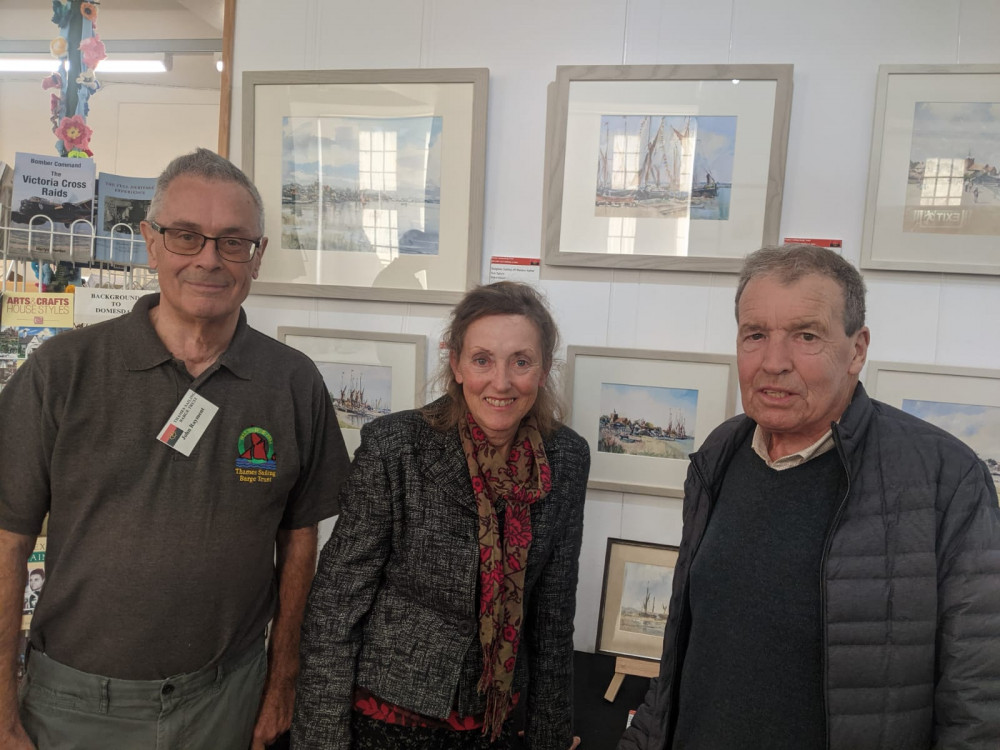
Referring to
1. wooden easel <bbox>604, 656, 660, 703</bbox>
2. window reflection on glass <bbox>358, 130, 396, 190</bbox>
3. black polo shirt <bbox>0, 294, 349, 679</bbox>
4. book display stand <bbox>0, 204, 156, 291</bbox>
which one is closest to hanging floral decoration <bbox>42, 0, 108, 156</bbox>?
book display stand <bbox>0, 204, 156, 291</bbox>

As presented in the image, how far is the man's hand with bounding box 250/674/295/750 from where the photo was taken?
5.03 ft

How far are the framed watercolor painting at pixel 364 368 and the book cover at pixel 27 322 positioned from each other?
2.29 ft

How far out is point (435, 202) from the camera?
6.76ft

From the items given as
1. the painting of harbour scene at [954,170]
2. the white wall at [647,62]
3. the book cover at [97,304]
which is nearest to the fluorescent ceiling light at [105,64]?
the white wall at [647,62]

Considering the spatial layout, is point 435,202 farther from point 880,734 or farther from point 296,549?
point 880,734

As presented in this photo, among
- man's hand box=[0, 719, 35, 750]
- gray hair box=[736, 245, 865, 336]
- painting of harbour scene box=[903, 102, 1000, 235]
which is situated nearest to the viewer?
gray hair box=[736, 245, 865, 336]

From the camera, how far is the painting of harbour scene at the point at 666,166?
6.24 feet

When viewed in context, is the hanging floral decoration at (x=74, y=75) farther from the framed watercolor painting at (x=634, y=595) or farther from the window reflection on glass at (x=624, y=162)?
the framed watercolor painting at (x=634, y=595)

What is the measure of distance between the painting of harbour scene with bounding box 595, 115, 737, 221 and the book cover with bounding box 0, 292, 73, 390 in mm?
1746

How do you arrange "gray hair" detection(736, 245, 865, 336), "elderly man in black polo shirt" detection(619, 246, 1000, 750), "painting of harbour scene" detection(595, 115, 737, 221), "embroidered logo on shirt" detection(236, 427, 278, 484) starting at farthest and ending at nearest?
"painting of harbour scene" detection(595, 115, 737, 221), "embroidered logo on shirt" detection(236, 427, 278, 484), "gray hair" detection(736, 245, 865, 336), "elderly man in black polo shirt" detection(619, 246, 1000, 750)

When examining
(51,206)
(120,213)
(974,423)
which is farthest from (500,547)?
(51,206)

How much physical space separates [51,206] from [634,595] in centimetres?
222

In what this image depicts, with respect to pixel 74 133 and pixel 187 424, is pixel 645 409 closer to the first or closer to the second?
pixel 187 424

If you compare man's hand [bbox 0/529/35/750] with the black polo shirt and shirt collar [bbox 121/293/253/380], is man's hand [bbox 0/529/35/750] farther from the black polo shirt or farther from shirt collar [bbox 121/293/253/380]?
shirt collar [bbox 121/293/253/380]
